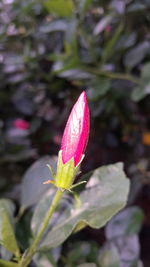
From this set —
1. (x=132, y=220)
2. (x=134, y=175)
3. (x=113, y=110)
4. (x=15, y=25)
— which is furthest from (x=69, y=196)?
(x=15, y=25)

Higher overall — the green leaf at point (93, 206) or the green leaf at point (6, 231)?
the green leaf at point (6, 231)

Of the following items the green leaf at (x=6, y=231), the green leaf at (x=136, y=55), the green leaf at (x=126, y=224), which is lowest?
the green leaf at (x=126, y=224)

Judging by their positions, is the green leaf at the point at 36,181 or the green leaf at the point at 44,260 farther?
the green leaf at the point at 36,181

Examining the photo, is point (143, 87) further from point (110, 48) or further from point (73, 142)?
point (73, 142)

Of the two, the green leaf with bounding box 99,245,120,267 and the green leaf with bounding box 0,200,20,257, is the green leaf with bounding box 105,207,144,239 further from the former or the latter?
the green leaf with bounding box 0,200,20,257

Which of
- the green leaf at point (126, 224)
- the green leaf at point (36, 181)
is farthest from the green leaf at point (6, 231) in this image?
the green leaf at point (126, 224)

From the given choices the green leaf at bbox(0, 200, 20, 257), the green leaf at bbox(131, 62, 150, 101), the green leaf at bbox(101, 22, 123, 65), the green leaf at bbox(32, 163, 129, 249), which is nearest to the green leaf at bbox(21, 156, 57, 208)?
the green leaf at bbox(32, 163, 129, 249)

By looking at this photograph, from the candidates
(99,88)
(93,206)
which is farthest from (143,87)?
(93,206)

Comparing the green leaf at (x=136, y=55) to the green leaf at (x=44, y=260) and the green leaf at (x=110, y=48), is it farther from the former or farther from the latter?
the green leaf at (x=44, y=260)

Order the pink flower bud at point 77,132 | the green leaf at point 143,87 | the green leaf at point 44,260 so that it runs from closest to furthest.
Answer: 1. the pink flower bud at point 77,132
2. the green leaf at point 44,260
3. the green leaf at point 143,87
